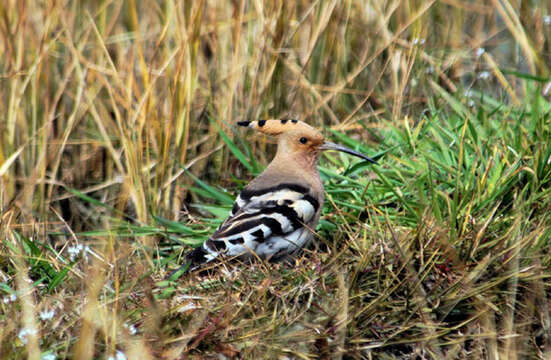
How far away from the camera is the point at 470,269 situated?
2381 millimetres

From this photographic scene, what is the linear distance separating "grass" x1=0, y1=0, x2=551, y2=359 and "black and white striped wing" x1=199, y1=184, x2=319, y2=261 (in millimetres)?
95

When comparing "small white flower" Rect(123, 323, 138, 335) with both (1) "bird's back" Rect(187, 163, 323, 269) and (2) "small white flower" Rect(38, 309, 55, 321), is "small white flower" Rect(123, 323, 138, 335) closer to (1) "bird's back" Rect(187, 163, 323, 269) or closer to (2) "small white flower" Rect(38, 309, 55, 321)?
(2) "small white flower" Rect(38, 309, 55, 321)

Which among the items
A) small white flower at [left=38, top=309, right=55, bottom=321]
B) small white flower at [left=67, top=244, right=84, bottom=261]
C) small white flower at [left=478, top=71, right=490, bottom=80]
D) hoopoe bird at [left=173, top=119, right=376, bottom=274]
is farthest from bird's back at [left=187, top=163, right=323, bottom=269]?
small white flower at [left=478, top=71, right=490, bottom=80]

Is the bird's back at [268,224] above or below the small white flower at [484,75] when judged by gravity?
below

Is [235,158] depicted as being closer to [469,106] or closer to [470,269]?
[469,106]

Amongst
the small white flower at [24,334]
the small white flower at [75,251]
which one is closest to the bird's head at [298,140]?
the small white flower at [75,251]

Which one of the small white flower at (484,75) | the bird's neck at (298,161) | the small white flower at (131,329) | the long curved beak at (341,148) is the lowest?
the small white flower at (131,329)

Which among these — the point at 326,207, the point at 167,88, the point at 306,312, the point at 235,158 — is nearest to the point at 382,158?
the point at 326,207

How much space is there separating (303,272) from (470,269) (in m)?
0.49

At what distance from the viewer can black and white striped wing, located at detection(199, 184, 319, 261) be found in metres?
2.62

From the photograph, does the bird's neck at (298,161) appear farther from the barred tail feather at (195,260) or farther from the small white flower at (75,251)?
the small white flower at (75,251)

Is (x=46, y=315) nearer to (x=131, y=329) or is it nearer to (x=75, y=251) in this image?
(x=131, y=329)

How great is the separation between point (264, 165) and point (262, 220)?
36.4 inches

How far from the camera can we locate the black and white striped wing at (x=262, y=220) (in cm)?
262
